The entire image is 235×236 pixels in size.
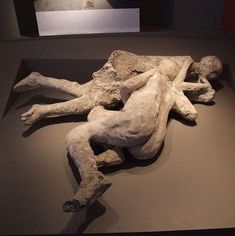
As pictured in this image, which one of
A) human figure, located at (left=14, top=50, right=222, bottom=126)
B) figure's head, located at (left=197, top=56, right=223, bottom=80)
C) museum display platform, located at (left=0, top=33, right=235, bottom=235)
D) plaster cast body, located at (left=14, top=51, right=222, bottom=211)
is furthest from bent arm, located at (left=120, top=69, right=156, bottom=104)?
figure's head, located at (left=197, top=56, right=223, bottom=80)

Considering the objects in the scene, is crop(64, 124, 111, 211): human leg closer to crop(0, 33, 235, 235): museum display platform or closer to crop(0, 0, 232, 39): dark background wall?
crop(0, 33, 235, 235): museum display platform

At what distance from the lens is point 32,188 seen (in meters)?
1.56

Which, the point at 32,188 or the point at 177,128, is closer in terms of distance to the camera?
the point at 32,188

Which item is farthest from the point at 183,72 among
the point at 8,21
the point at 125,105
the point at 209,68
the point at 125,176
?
the point at 8,21

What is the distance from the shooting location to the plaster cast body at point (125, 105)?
1529 millimetres

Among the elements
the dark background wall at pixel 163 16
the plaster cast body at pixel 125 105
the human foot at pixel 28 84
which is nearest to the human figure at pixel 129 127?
the plaster cast body at pixel 125 105

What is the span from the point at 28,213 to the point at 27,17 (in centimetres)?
156

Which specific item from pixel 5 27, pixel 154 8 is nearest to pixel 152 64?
pixel 154 8

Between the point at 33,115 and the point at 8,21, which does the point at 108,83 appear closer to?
the point at 33,115

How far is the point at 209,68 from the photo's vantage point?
2096 mm

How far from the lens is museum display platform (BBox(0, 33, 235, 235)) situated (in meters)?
1.39

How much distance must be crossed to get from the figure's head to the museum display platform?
0.46ft

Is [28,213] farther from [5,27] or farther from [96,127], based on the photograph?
[5,27]

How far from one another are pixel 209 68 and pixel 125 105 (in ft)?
2.20
